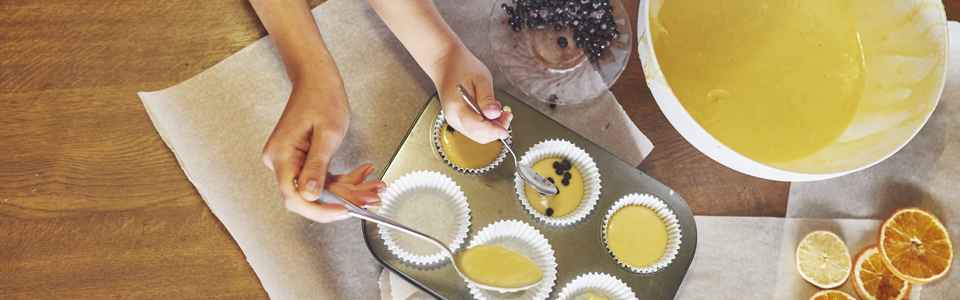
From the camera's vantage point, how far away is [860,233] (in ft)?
4.06

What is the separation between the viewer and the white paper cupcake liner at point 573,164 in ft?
3.66

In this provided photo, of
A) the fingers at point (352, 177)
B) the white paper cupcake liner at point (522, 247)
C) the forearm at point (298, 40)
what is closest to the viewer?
the fingers at point (352, 177)

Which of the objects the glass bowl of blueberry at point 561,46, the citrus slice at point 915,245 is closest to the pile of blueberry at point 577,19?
the glass bowl of blueberry at point 561,46

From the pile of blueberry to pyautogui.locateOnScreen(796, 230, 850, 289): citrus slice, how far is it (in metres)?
0.72

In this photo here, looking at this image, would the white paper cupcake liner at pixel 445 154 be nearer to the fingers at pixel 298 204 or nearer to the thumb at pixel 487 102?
the thumb at pixel 487 102

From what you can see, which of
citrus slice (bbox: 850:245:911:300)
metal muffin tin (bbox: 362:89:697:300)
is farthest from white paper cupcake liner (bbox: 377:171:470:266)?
citrus slice (bbox: 850:245:911:300)

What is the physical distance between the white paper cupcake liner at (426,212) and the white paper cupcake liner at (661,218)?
13.9 inches

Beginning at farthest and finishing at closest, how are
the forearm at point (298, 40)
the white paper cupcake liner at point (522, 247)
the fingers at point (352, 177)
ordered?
the white paper cupcake liner at point (522, 247), the forearm at point (298, 40), the fingers at point (352, 177)

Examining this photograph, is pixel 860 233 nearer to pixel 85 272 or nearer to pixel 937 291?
pixel 937 291

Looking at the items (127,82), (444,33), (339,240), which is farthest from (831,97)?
(127,82)

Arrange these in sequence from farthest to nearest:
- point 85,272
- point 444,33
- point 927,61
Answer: point 85,272
point 444,33
point 927,61

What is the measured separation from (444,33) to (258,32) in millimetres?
530

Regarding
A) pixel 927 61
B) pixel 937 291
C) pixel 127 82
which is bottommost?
pixel 937 291

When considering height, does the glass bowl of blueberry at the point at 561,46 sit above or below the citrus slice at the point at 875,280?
above
